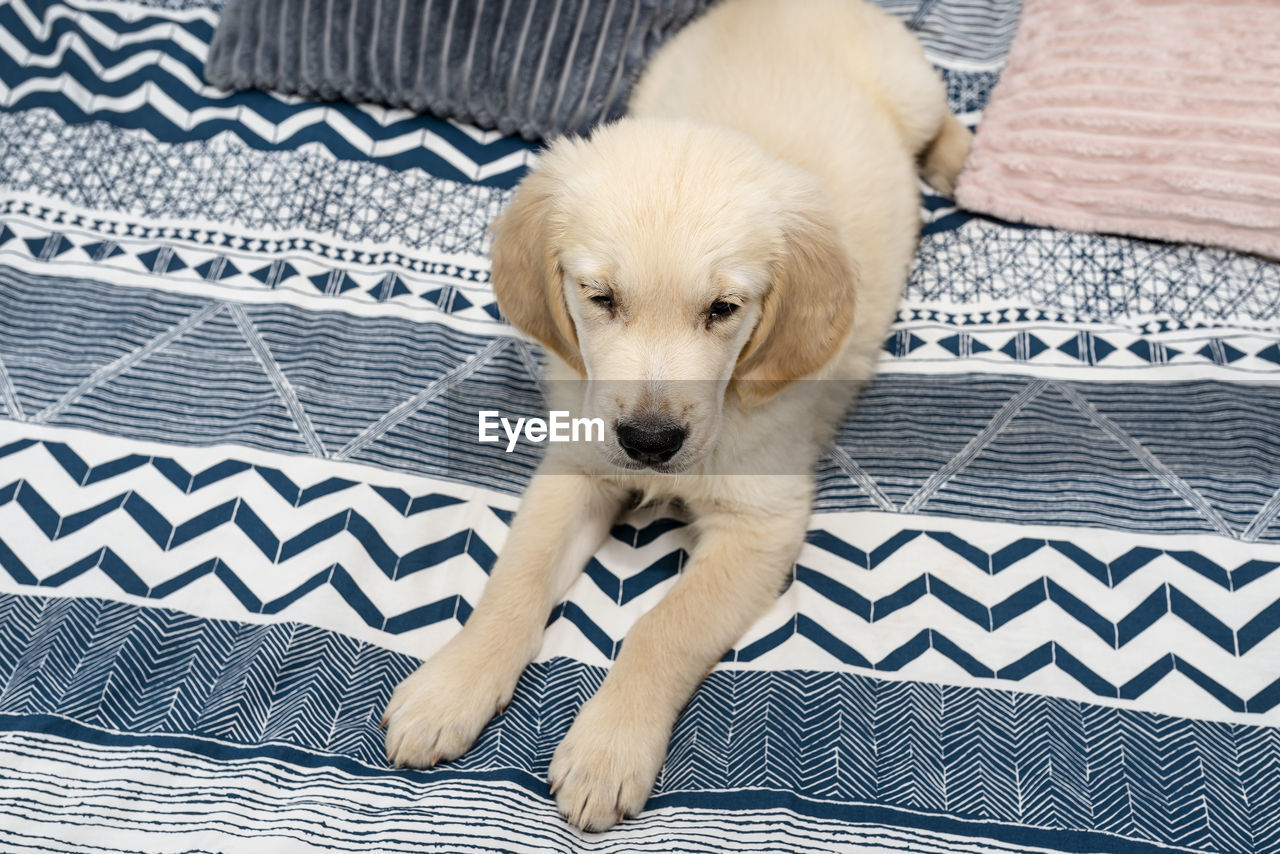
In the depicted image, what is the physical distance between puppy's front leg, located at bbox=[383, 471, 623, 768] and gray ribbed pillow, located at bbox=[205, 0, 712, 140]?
132 centimetres

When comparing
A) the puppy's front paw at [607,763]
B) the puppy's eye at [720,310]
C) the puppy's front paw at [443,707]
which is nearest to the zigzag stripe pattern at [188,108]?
the puppy's eye at [720,310]

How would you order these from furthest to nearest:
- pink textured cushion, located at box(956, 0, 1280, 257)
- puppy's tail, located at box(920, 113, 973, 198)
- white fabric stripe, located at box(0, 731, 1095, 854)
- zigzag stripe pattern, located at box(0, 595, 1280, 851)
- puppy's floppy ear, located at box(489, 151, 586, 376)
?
puppy's tail, located at box(920, 113, 973, 198)
pink textured cushion, located at box(956, 0, 1280, 257)
puppy's floppy ear, located at box(489, 151, 586, 376)
zigzag stripe pattern, located at box(0, 595, 1280, 851)
white fabric stripe, located at box(0, 731, 1095, 854)

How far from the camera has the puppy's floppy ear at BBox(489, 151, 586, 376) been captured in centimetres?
176

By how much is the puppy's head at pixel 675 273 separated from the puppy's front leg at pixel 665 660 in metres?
0.31

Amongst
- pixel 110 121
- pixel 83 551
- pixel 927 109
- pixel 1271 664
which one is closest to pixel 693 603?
Answer: pixel 1271 664

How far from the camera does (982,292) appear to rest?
2.46 m

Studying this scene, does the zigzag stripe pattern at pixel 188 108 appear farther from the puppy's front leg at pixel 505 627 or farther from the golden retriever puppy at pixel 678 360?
the puppy's front leg at pixel 505 627

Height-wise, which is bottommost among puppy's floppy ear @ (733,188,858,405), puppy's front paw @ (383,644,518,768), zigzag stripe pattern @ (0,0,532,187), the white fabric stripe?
the white fabric stripe

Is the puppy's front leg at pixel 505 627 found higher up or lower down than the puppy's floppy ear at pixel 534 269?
lower down

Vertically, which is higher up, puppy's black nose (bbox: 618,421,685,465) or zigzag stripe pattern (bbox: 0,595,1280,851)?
puppy's black nose (bbox: 618,421,685,465)

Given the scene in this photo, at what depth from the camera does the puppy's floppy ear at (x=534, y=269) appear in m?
1.76

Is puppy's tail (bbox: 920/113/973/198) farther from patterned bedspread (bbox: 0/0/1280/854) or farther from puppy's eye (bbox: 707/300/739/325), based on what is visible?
puppy's eye (bbox: 707/300/739/325)

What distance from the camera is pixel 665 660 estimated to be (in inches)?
67.7

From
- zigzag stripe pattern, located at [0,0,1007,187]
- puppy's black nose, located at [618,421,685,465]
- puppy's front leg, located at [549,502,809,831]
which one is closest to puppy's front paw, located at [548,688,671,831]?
puppy's front leg, located at [549,502,809,831]
